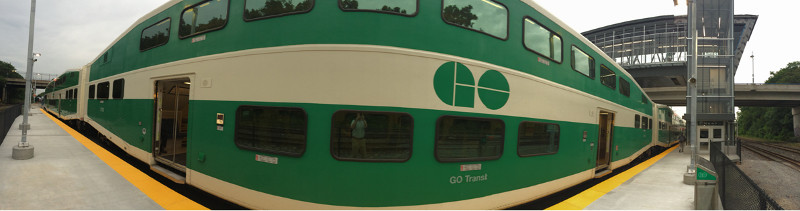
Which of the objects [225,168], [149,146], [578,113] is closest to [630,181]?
[578,113]

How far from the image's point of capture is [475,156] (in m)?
4.73

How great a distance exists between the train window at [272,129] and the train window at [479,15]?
2581 millimetres

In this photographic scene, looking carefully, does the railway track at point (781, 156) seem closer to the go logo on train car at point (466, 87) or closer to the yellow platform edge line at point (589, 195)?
the yellow platform edge line at point (589, 195)

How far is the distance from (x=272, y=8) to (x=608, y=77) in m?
9.17

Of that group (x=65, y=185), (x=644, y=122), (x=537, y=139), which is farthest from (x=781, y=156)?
(x=65, y=185)

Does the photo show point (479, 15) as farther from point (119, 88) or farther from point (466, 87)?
point (119, 88)

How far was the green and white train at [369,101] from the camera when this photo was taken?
4.14 m

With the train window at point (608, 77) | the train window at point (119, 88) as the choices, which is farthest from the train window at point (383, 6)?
the train window at point (119, 88)

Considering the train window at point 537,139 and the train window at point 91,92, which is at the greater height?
the train window at point 91,92

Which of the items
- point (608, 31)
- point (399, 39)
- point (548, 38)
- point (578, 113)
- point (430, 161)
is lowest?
point (430, 161)

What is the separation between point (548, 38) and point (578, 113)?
2.05m

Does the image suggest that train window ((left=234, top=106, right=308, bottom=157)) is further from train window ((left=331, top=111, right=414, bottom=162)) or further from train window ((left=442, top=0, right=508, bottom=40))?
train window ((left=442, top=0, right=508, bottom=40))

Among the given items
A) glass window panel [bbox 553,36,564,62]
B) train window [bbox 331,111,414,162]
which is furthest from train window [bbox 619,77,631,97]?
train window [bbox 331,111,414,162]

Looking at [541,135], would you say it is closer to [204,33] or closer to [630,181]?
[630,181]
